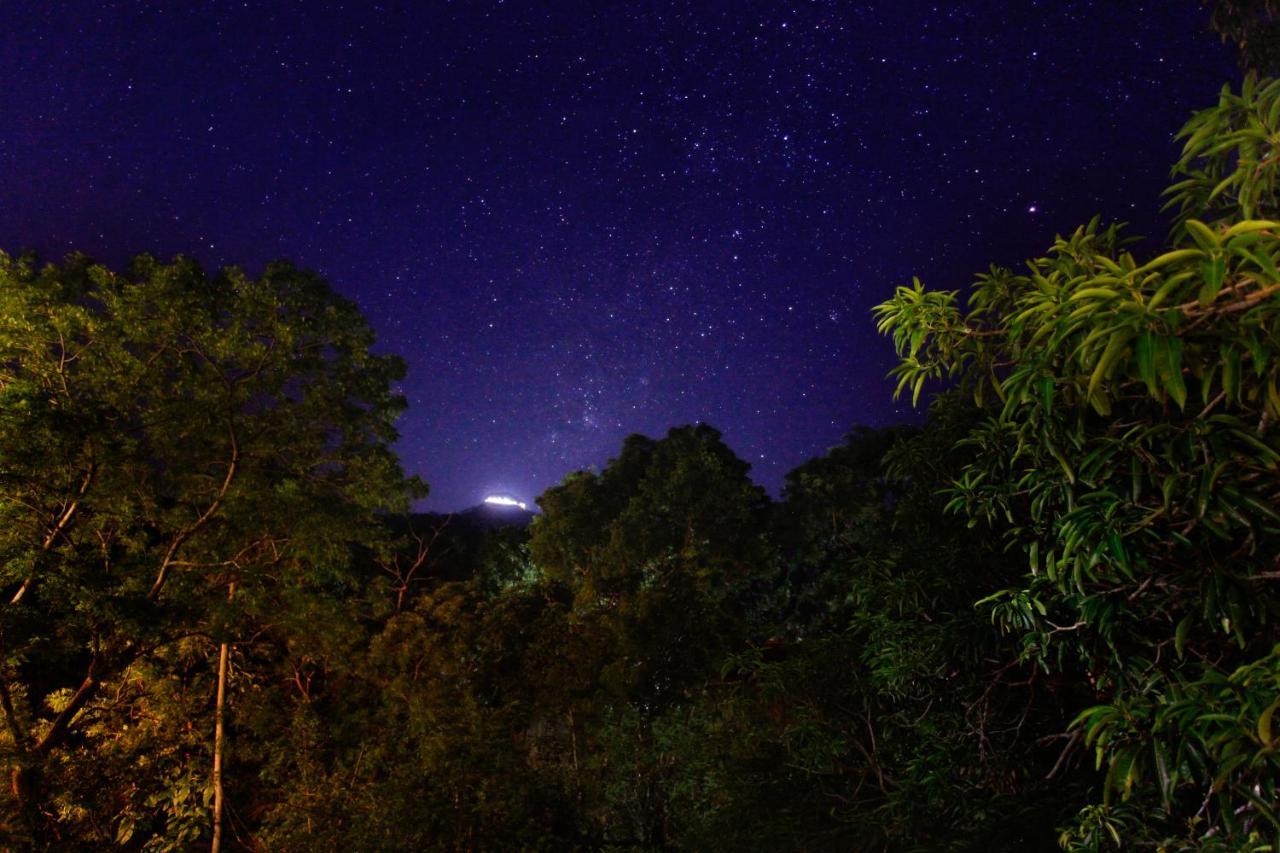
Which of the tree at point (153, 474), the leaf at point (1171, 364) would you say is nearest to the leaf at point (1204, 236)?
the leaf at point (1171, 364)

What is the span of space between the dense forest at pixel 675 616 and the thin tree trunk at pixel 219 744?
6 centimetres

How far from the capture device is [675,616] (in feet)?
26.2

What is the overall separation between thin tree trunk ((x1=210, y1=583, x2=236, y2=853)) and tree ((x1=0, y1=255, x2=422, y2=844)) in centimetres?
17

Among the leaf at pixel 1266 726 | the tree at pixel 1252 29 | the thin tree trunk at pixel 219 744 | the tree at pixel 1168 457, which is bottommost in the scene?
the thin tree trunk at pixel 219 744

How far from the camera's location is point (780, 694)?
4559 mm

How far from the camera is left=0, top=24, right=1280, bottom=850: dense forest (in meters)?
1.63

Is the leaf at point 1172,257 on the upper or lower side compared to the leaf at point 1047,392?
upper

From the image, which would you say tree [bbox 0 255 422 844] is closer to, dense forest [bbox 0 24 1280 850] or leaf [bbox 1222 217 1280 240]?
dense forest [bbox 0 24 1280 850]

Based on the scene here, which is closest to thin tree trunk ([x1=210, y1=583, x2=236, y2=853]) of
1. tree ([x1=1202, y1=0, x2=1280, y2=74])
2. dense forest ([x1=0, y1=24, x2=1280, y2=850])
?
Answer: dense forest ([x1=0, y1=24, x2=1280, y2=850])

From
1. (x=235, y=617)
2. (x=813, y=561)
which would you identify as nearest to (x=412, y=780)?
(x=235, y=617)

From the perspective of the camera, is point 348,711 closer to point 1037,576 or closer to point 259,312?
point 259,312

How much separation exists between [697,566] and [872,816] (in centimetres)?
1207

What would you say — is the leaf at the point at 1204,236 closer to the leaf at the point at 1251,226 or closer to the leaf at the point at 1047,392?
the leaf at the point at 1251,226

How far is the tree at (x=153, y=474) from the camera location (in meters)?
5.16
